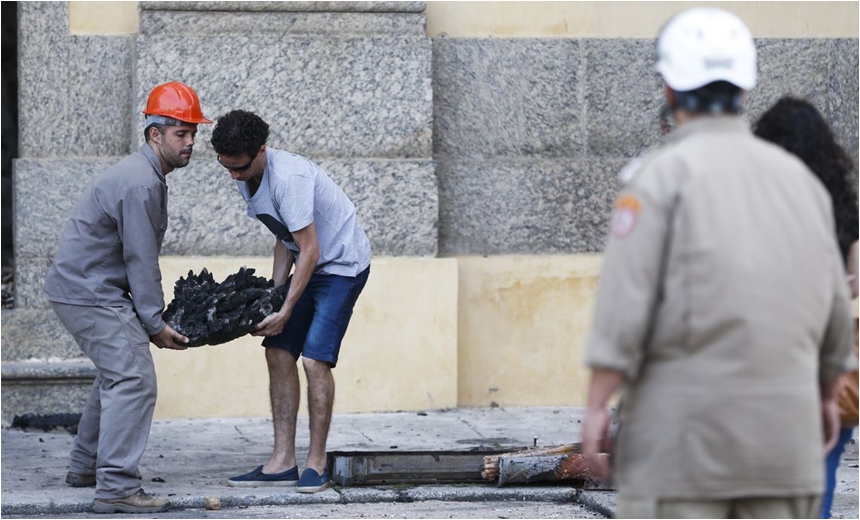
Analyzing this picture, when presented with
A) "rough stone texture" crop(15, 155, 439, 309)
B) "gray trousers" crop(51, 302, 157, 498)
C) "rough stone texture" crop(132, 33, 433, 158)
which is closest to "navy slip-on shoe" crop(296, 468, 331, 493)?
"gray trousers" crop(51, 302, 157, 498)

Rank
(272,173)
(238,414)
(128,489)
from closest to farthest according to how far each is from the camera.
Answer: (128,489), (272,173), (238,414)

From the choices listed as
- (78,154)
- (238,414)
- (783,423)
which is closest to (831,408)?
(783,423)

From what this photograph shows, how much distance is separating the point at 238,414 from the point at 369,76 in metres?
2.08

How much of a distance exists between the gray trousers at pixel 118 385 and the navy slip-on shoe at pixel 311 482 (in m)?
0.70

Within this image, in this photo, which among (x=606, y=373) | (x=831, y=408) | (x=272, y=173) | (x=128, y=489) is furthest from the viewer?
(x=272, y=173)

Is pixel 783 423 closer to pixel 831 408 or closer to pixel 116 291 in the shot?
pixel 831 408

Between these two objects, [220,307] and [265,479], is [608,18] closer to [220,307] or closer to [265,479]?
[220,307]

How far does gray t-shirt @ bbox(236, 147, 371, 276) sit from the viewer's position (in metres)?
5.58

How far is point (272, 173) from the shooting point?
5668mm

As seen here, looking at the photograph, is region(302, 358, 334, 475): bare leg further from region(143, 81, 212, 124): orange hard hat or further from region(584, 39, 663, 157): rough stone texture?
region(584, 39, 663, 157): rough stone texture

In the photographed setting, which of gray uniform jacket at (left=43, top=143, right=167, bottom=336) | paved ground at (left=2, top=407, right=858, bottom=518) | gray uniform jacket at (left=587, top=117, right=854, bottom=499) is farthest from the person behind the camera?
paved ground at (left=2, top=407, right=858, bottom=518)

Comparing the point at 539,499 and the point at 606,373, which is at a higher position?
the point at 606,373

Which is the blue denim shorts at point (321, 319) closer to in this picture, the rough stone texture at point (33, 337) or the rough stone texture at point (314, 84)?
the rough stone texture at point (314, 84)

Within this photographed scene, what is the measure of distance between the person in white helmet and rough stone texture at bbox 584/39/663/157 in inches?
205
